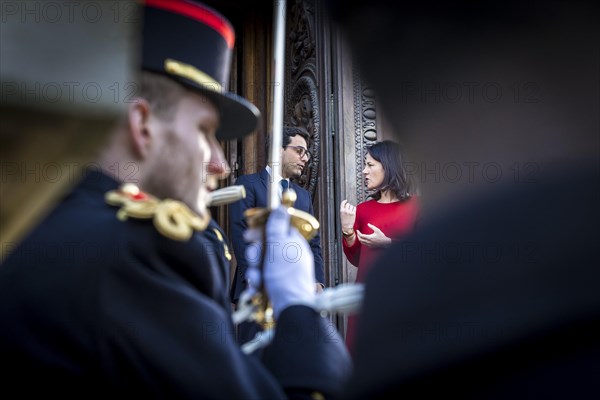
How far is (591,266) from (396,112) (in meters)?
0.27

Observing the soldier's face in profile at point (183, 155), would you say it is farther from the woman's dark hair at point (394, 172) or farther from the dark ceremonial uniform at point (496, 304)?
the woman's dark hair at point (394, 172)

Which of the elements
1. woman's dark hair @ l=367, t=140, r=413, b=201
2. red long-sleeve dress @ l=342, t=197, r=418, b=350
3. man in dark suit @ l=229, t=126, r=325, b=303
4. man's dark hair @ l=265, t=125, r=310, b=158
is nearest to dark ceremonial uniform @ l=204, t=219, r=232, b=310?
man in dark suit @ l=229, t=126, r=325, b=303

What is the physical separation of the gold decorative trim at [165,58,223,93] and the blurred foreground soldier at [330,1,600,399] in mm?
655

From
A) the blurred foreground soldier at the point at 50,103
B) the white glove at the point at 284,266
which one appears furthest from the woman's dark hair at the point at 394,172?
the white glove at the point at 284,266

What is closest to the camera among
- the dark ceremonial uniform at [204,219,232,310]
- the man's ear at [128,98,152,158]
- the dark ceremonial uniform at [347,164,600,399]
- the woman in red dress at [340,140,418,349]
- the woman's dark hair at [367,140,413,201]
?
the dark ceremonial uniform at [347,164,600,399]

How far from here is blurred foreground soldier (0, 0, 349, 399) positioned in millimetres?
1043

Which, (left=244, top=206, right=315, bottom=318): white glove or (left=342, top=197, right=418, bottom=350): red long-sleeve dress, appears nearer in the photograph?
(left=244, top=206, right=315, bottom=318): white glove

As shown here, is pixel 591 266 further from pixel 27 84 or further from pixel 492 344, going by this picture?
pixel 27 84

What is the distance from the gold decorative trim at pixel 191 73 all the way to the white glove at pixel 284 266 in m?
0.28

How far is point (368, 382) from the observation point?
619 millimetres

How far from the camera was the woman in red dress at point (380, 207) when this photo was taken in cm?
384

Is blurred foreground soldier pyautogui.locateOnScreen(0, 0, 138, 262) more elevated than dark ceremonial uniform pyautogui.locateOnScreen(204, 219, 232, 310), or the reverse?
blurred foreground soldier pyautogui.locateOnScreen(0, 0, 138, 262)

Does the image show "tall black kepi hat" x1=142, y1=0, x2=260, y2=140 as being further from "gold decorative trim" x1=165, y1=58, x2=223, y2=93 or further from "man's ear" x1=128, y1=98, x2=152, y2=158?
"man's ear" x1=128, y1=98, x2=152, y2=158

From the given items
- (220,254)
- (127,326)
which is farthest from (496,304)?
(220,254)
